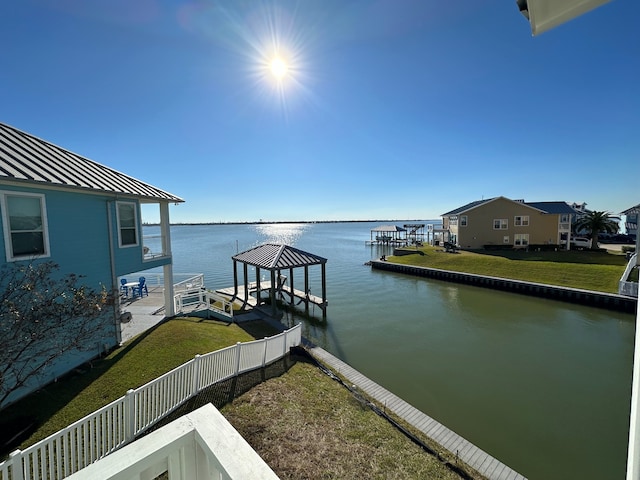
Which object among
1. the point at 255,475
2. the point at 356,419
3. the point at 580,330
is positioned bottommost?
the point at 580,330

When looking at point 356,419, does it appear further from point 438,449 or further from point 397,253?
point 397,253

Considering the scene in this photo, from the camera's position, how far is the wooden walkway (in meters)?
5.48

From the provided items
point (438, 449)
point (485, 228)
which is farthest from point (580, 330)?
point (485, 228)

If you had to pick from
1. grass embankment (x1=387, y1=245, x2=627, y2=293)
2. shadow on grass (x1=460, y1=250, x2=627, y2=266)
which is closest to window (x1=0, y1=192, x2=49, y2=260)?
grass embankment (x1=387, y1=245, x2=627, y2=293)

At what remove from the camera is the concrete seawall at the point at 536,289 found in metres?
17.0

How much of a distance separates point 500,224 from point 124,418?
38162 millimetres

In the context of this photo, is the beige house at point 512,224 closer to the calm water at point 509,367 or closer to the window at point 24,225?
the calm water at point 509,367

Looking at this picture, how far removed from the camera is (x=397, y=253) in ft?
119

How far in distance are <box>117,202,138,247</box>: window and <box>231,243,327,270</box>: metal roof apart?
18.4 feet

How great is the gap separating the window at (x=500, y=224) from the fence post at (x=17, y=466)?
39.2 m

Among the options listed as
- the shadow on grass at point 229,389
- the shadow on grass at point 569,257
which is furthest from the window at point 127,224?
the shadow on grass at point 569,257

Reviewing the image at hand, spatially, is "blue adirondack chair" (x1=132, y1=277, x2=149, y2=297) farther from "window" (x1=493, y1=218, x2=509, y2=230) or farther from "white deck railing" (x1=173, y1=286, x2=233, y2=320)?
"window" (x1=493, y1=218, x2=509, y2=230)

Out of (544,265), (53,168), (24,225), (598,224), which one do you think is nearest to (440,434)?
(24,225)

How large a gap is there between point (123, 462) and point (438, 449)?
630 centimetres
